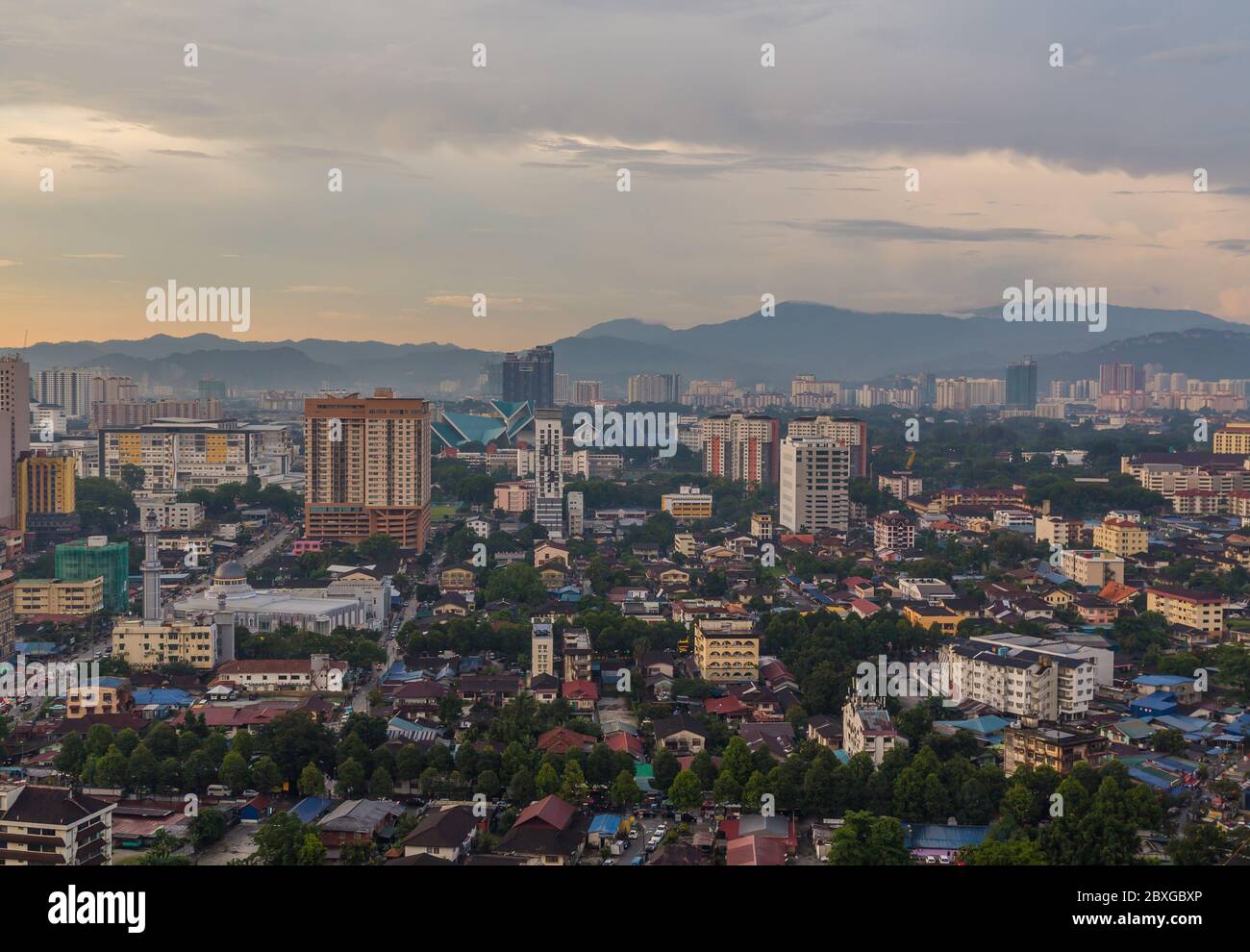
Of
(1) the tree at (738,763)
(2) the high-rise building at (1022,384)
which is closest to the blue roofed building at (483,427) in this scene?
(1) the tree at (738,763)

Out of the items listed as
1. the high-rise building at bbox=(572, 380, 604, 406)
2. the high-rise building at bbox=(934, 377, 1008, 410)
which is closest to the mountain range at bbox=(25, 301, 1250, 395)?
the high-rise building at bbox=(572, 380, 604, 406)

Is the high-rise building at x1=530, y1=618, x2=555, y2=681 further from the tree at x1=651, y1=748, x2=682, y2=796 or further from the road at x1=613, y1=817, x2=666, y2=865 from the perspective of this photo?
the road at x1=613, y1=817, x2=666, y2=865

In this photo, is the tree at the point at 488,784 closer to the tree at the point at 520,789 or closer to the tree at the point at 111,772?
the tree at the point at 520,789

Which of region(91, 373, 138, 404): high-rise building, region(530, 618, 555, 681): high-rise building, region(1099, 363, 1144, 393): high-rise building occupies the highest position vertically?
region(1099, 363, 1144, 393): high-rise building

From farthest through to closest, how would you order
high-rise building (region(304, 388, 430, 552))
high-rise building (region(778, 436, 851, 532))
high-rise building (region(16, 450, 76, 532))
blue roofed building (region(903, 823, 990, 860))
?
high-rise building (region(778, 436, 851, 532)), high-rise building (region(16, 450, 76, 532)), high-rise building (region(304, 388, 430, 552)), blue roofed building (region(903, 823, 990, 860))

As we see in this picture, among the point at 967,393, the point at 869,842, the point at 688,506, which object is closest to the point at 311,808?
the point at 869,842
